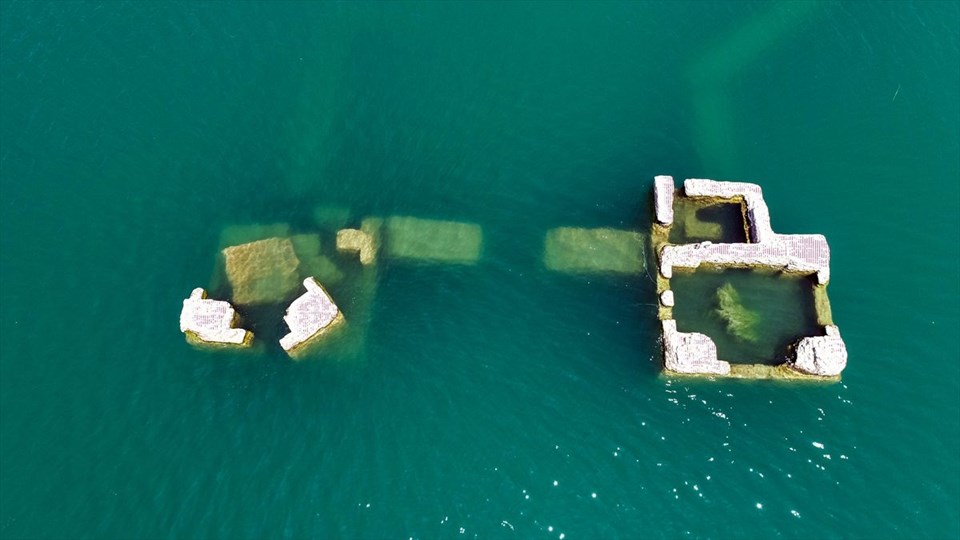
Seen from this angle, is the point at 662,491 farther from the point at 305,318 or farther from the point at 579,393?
the point at 305,318

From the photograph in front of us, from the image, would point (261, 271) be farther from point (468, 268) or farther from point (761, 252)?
point (761, 252)

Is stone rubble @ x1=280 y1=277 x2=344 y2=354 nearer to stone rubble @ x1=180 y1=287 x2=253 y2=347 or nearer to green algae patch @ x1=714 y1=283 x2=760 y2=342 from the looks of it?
stone rubble @ x1=180 y1=287 x2=253 y2=347

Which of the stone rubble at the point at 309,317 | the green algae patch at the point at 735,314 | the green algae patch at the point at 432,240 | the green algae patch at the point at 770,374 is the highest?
the green algae patch at the point at 432,240

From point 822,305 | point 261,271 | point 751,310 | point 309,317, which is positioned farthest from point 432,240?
point 822,305

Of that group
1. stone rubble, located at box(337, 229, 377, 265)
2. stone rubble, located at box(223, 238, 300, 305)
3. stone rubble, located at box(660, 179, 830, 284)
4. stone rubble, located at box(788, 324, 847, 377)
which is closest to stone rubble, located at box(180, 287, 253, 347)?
stone rubble, located at box(223, 238, 300, 305)

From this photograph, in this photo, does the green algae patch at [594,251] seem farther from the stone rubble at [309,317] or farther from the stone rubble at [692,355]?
the stone rubble at [309,317]

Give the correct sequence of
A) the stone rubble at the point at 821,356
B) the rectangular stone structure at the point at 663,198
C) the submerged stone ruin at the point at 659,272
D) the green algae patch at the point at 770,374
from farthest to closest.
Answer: the rectangular stone structure at the point at 663,198 < the submerged stone ruin at the point at 659,272 < the green algae patch at the point at 770,374 < the stone rubble at the point at 821,356

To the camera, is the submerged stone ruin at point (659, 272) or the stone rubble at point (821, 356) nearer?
the stone rubble at point (821, 356)

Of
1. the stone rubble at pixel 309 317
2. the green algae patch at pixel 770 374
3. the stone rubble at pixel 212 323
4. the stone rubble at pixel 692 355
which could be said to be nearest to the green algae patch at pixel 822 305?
the green algae patch at pixel 770 374
